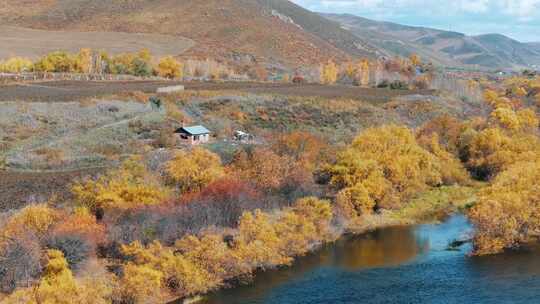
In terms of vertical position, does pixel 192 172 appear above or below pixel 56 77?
below

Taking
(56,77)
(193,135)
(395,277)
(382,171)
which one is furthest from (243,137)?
(56,77)

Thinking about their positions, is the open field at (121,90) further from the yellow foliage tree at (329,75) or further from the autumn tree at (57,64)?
the yellow foliage tree at (329,75)

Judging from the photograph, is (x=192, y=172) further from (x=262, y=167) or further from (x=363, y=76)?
(x=363, y=76)

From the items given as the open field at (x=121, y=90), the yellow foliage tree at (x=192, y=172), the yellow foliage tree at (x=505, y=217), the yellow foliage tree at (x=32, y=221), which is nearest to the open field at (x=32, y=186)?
the yellow foliage tree at (x=32, y=221)

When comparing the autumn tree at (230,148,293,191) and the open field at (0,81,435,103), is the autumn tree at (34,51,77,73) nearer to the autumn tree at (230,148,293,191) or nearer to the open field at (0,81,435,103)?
the open field at (0,81,435,103)

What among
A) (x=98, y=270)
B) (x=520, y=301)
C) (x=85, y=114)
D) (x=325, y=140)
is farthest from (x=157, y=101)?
(x=520, y=301)

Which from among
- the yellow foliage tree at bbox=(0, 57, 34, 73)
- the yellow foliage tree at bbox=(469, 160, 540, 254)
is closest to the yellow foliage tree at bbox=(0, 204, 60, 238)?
the yellow foliage tree at bbox=(469, 160, 540, 254)

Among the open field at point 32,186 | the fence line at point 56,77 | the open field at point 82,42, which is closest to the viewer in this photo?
the open field at point 32,186

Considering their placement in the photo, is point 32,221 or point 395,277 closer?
Answer: point 32,221
